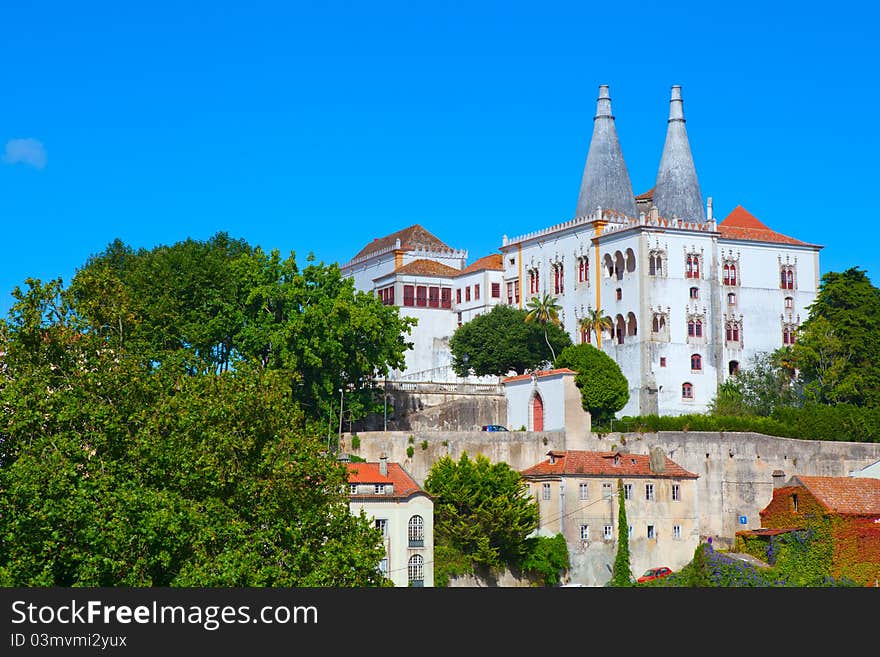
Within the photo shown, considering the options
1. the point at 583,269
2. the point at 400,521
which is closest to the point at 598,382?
the point at 583,269

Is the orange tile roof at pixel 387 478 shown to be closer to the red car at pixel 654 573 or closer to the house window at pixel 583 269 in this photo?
the red car at pixel 654 573

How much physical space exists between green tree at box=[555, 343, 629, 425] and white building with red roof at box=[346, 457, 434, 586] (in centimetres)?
1554

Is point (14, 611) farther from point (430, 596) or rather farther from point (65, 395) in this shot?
point (65, 395)

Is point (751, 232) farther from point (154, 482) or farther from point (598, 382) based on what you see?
point (154, 482)

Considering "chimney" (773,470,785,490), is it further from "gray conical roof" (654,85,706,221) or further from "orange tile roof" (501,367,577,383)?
"gray conical roof" (654,85,706,221)

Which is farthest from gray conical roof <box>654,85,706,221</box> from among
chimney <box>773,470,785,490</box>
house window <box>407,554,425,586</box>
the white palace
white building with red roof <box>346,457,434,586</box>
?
house window <box>407,554,425,586</box>

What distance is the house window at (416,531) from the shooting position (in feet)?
237

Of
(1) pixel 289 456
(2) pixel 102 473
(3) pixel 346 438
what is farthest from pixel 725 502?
(2) pixel 102 473

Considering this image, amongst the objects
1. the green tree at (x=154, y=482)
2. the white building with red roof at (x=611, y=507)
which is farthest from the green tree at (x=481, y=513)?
the green tree at (x=154, y=482)

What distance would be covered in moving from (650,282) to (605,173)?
1305 cm

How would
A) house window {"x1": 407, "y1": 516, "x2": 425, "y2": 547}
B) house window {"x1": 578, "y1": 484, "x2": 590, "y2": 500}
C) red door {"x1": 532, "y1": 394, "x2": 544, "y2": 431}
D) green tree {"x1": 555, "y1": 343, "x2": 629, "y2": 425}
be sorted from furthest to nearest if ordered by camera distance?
green tree {"x1": 555, "y1": 343, "x2": 629, "y2": 425} < red door {"x1": 532, "y1": 394, "x2": 544, "y2": 431} < house window {"x1": 578, "y1": 484, "x2": 590, "y2": 500} < house window {"x1": 407, "y1": 516, "x2": 425, "y2": 547}

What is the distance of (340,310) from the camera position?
276 ft

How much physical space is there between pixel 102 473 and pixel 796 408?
161ft

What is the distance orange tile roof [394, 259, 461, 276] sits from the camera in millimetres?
112000
